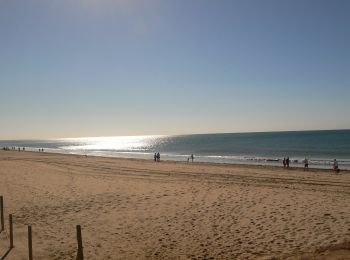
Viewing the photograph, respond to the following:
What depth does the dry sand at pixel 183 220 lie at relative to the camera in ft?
35.2

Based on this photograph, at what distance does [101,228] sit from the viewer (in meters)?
13.2

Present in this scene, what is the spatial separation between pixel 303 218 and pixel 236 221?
8.57 feet

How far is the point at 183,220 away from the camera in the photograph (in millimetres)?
14086

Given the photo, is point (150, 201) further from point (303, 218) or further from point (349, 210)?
point (349, 210)

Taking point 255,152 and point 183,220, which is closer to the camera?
point 183,220

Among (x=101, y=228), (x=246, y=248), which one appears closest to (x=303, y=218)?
(x=246, y=248)

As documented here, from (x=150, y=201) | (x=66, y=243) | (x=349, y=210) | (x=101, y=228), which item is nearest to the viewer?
(x=66, y=243)

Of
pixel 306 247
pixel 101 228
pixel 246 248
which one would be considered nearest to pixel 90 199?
pixel 101 228

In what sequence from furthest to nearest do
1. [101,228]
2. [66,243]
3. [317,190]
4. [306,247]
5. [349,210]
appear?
1. [317,190]
2. [349,210]
3. [101,228]
4. [66,243]
5. [306,247]

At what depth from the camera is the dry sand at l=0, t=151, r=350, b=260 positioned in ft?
35.2

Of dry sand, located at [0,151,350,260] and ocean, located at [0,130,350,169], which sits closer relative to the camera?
dry sand, located at [0,151,350,260]

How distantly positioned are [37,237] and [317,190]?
1540 cm

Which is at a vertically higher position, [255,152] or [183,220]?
[255,152]

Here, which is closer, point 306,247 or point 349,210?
point 306,247
